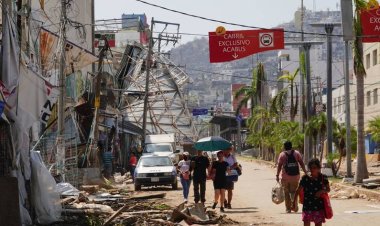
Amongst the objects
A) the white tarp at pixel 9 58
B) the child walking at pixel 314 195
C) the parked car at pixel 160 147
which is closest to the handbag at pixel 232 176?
the white tarp at pixel 9 58

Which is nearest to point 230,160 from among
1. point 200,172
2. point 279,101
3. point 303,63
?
point 200,172

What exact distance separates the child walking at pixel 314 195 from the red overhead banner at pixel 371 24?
16.6 meters

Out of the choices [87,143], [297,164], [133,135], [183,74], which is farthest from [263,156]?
[297,164]

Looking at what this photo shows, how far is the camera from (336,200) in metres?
23.5

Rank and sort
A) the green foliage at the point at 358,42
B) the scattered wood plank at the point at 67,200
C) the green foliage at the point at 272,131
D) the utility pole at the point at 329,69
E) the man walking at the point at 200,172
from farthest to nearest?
the green foliage at the point at 272,131, the utility pole at the point at 329,69, the green foliage at the point at 358,42, the man walking at the point at 200,172, the scattered wood plank at the point at 67,200

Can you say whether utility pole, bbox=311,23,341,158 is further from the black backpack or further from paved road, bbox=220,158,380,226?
the black backpack

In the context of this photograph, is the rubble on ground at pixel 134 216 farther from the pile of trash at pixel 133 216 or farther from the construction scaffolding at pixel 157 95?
the construction scaffolding at pixel 157 95

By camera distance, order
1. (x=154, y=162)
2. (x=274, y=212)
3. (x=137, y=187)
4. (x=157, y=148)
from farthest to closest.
A: (x=157, y=148)
(x=154, y=162)
(x=137, y=187)
(x=274, y=212)

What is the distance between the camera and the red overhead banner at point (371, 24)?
90.3 ft

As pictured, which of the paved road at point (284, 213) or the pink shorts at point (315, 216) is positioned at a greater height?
the pink shorts at point (315, 216)

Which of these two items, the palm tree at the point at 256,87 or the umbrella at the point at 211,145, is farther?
the palm tree at the point at 256,87

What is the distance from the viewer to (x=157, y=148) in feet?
148

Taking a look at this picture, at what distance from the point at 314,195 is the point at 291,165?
6.32m

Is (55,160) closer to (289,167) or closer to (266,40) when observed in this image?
(289,167)
